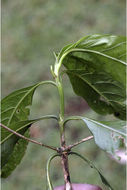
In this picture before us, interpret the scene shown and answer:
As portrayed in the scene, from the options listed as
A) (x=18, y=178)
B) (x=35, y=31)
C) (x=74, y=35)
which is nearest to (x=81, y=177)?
(x=18, y=178)

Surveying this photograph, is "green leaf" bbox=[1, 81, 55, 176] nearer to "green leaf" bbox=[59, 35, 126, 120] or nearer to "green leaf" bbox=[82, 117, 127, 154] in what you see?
"green leaf" bbox=[59, 35, 126, 120]

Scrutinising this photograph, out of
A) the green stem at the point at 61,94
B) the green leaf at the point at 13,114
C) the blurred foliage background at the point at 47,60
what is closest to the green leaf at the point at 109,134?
the green stem at the point at 61,94

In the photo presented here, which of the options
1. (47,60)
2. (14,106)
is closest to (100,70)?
(14,106)

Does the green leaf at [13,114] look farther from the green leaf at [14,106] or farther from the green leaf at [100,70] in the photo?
the green leaf at [100,70]

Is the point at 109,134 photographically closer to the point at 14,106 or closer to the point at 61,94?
the point at 61,94

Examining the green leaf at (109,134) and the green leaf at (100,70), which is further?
the green leaf at (100,70)

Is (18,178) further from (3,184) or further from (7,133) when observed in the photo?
(7,133)

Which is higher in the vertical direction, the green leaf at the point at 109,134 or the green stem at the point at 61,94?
the green stem at the point at 61,94
